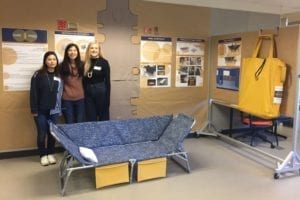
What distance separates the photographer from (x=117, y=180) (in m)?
3.18

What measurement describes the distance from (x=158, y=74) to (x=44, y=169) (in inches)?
87.3

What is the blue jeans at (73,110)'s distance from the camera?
→ 4.02 m

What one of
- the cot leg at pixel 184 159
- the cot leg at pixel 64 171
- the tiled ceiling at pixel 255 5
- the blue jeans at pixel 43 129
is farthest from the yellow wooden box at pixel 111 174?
the tiled ceiling at pixel 255 5

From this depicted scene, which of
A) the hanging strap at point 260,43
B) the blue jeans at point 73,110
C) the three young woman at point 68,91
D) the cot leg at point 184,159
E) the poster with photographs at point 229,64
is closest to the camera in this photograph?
the cot leg at point 184,159

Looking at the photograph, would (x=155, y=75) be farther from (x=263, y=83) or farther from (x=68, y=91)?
(x=263, y=83)

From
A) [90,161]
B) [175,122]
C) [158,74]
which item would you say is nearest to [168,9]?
[158,74]

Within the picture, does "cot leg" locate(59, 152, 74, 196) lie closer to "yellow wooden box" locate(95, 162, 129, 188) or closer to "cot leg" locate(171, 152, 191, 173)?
"yellow wooden box" locate(95, 162, 129, 188)

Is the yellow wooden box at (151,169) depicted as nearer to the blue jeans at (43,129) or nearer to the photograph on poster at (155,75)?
the blue jeans at (43,129)

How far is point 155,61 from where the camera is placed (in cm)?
474

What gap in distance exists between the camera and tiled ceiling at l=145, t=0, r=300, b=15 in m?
4.98

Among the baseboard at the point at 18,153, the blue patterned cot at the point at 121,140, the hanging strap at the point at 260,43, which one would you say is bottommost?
the baseboard at the point at 18,153

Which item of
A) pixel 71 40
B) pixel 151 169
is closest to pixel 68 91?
pixel 71 40

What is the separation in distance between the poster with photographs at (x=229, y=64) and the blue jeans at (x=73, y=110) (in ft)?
7.31

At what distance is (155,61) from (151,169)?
6.48 ft
